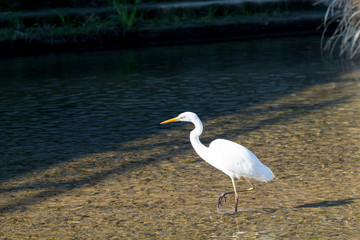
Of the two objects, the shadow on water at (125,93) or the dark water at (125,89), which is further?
the dark water at (125,89)

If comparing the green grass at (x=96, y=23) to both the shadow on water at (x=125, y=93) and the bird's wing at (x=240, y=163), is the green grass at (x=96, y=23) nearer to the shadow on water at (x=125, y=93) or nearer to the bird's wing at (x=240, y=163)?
the shadow on water at (x=125, y=93)

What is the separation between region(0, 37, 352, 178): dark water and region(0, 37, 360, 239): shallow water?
26 millimetres

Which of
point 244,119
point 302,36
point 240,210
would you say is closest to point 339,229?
point 240,210

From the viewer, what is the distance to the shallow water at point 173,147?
427cm

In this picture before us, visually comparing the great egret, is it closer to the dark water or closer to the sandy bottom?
the sandy bottom

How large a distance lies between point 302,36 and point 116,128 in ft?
28.8

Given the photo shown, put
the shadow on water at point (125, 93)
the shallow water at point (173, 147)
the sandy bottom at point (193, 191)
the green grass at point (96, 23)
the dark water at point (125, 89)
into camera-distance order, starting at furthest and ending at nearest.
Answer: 1. the green grass at point (96, 23)
2. the dark water at point (125, 89)
3. the shadow on water at point (125, 93)
4. the shallow water at point (173, 147)
5. the sandy bottom at point (193, 191)

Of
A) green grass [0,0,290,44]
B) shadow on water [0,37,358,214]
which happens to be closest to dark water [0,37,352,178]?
shadow on water [0,37,358,214]

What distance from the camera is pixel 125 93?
9023 millimetres

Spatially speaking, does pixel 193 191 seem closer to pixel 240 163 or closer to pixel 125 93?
pixel 240 163

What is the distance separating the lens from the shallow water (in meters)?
4.27

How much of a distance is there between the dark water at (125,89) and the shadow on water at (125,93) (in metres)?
0.01

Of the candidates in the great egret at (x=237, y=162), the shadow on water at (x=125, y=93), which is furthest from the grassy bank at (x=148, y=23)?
the great egret at (x=237, y=162)

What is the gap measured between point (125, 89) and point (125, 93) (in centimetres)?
32
